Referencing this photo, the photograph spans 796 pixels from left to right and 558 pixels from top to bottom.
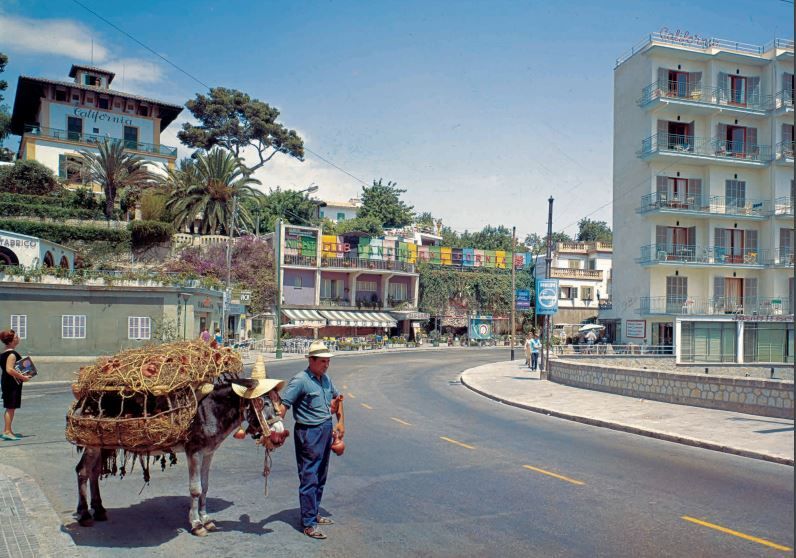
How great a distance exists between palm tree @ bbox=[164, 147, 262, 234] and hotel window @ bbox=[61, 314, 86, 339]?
25.6m

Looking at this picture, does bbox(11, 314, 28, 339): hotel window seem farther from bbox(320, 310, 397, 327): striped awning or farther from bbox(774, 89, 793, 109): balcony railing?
bbox(774, 89, 793, 109): balcony railing

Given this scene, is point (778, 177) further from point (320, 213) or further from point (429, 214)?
point (429, 214)

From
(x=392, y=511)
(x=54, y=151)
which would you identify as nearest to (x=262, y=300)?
(x=54, y=151)

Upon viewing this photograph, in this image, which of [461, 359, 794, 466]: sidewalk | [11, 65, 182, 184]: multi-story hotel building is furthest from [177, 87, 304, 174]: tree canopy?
[461, 359, 794, 466]: sidewalk

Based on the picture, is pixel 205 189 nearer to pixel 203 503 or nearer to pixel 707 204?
pixel 707 204

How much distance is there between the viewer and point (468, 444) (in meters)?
12.1

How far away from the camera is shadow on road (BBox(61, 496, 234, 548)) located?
6.28 meters

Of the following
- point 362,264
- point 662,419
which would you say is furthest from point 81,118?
point 662,419

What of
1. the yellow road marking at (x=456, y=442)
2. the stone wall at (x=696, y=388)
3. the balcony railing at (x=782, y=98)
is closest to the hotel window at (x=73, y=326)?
the stone wall at (x=696, y=388)

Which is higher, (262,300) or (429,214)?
(429,214)

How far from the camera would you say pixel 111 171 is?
162 ft

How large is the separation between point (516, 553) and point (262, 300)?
50845 millimetres

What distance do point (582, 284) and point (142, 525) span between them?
64856 millimetres

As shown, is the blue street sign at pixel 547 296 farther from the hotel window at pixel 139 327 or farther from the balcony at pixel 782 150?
the balcony at pixel 782 150
